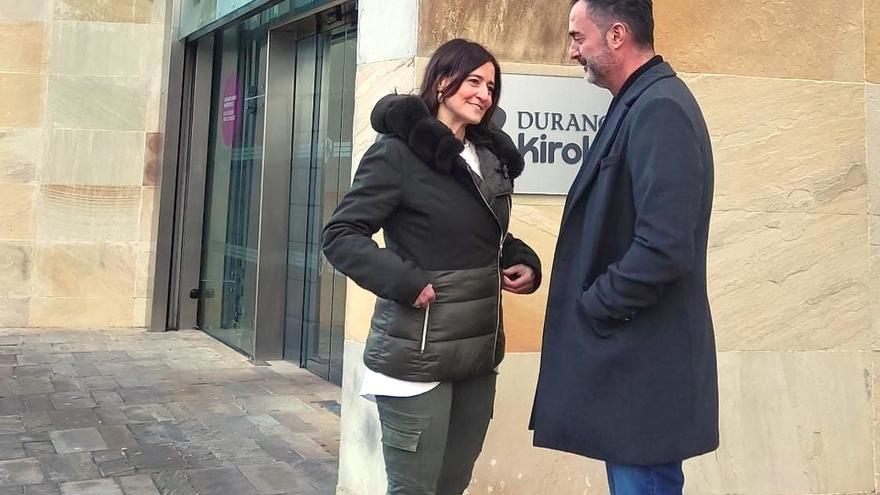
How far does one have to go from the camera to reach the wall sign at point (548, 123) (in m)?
3.74

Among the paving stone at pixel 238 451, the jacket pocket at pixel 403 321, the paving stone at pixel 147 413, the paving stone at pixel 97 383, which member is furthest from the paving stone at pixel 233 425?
the jacket pocket at pixel 403 321

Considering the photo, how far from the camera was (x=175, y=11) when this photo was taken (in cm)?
936

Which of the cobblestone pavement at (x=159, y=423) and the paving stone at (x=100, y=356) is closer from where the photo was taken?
the cobblestone pavement at (x=159, y=423)

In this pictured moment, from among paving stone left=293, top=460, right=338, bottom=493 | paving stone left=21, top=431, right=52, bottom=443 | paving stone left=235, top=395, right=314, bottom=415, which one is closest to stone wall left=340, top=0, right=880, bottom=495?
paving stone left=293, top=460, right=338, bottom=493

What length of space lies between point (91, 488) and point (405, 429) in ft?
8.05

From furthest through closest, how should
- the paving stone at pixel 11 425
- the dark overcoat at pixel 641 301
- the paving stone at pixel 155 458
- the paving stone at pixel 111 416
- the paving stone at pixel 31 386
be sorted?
1. the paving stone at pixel 31 386
2. the paving stone at pixel 111 416
3. the paving stone at pixel 11 425
4. the paving stone at pixel 155 458
5. the dark overcoat at pixel 641 301

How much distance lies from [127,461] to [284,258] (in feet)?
10.9

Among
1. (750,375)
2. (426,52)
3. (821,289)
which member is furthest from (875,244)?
(426,52)

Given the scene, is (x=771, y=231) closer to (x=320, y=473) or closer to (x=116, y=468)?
(x=320, y=473)

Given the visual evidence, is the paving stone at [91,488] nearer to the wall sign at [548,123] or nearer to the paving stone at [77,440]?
the paving stone at [77,440]

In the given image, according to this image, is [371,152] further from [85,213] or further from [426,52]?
[85,213]

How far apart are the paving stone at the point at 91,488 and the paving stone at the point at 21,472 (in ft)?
0.62

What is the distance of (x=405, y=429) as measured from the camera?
2268 mm

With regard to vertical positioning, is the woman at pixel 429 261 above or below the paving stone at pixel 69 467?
above
